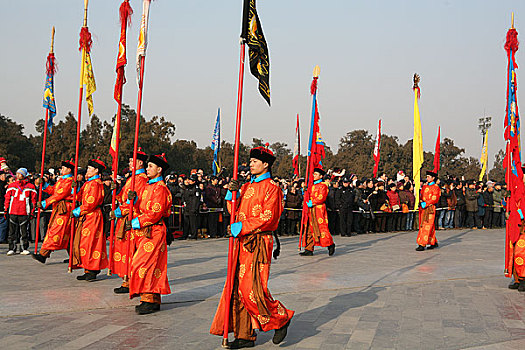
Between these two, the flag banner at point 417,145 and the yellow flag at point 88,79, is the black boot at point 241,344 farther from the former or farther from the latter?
the flag banner at point 417,145

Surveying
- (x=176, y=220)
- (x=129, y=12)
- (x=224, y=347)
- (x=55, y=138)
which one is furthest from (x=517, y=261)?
(x=55, y=138)

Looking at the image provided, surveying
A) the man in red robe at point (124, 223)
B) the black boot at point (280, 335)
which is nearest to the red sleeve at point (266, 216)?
the black boot at point (280, 335)

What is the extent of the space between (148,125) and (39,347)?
2514 centimetres

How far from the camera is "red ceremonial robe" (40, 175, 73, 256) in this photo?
9227 millimetres

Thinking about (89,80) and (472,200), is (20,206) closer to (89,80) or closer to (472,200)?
(89,80)

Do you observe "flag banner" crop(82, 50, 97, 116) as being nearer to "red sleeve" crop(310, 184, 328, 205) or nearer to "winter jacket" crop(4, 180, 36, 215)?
"winter jacket" crop(4, 180, 36, 215)

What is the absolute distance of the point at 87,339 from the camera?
527 centimetres

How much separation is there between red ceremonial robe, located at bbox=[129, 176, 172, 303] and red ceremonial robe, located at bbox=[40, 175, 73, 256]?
324 cm

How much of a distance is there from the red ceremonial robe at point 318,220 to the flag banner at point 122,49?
17.0ft

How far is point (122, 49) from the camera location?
8.17 m

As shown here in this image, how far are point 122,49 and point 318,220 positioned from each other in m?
5.76

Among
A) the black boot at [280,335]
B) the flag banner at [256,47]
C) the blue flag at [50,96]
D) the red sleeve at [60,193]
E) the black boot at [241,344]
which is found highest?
the blue flag at [50,96]

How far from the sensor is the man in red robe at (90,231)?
843 cm

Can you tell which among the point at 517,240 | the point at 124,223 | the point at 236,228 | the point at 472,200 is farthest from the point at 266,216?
the point at 472,200
